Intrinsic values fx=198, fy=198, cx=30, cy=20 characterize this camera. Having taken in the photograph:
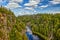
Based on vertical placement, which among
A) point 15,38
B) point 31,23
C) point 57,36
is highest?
point 15,38

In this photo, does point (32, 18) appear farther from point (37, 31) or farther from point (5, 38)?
point (5, 38)

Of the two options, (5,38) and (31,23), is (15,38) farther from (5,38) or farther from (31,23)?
(31,23)

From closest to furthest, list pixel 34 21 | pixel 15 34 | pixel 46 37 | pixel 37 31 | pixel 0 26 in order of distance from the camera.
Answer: pixel 0 26, pixel 15 34, pixel 46 37, pixel 37 31, pixel 34 21

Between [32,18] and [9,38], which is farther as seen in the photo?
[32,18]

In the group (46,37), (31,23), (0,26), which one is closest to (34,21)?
(31,23)

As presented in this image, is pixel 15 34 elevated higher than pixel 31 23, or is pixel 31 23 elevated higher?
pixel 15 34

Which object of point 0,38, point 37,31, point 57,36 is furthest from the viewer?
point 37,31
